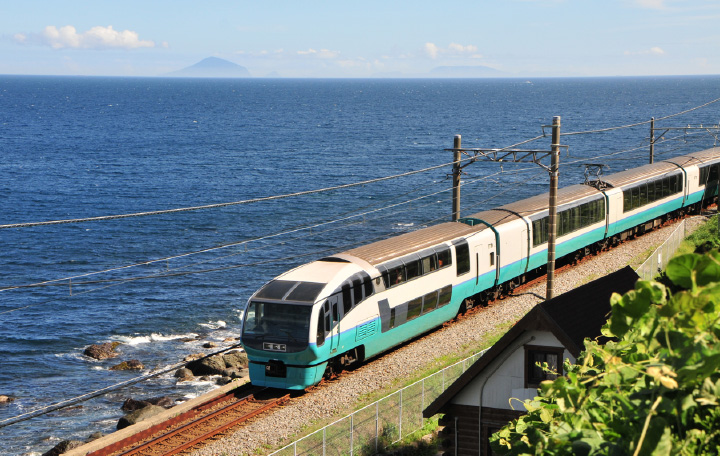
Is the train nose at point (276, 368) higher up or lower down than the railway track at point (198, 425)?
higher up

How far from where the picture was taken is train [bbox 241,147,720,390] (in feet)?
76.2

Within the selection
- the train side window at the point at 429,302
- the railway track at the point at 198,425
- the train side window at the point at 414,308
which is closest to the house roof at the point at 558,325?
the railway track at the point at 198,425

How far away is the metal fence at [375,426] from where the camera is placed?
19.8 meters

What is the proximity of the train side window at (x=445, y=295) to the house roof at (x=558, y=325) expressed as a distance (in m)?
9.04

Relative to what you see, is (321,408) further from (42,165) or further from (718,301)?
(42,165)

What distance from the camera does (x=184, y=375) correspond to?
3691cm

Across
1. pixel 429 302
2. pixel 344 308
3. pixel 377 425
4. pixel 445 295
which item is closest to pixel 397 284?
pixel 429 302

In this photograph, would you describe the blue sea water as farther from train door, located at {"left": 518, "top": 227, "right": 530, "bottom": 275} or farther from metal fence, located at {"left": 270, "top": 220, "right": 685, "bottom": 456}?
train door, located at {"left": 518, "top": 227, "right": 530, "bottom": 275}

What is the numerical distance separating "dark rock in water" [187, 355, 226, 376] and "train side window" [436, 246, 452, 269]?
13.2 metres

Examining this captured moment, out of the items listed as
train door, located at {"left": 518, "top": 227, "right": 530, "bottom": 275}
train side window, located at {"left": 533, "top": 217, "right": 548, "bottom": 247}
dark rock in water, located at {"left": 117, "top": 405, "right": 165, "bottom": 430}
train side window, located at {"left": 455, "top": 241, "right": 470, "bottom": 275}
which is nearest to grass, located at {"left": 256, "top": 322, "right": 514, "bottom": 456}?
train side window, located at {"left": 455, "top": 241, "right": 470, "bottom": 275}

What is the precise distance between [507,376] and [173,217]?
60566mm

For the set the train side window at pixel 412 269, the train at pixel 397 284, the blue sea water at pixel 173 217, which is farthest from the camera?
the blue sea water at pixel 173 217

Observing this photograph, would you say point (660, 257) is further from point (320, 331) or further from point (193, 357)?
point (193, 357)

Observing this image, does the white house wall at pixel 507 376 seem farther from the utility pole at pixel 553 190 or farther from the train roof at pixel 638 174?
the train roof at pixel 638 174
